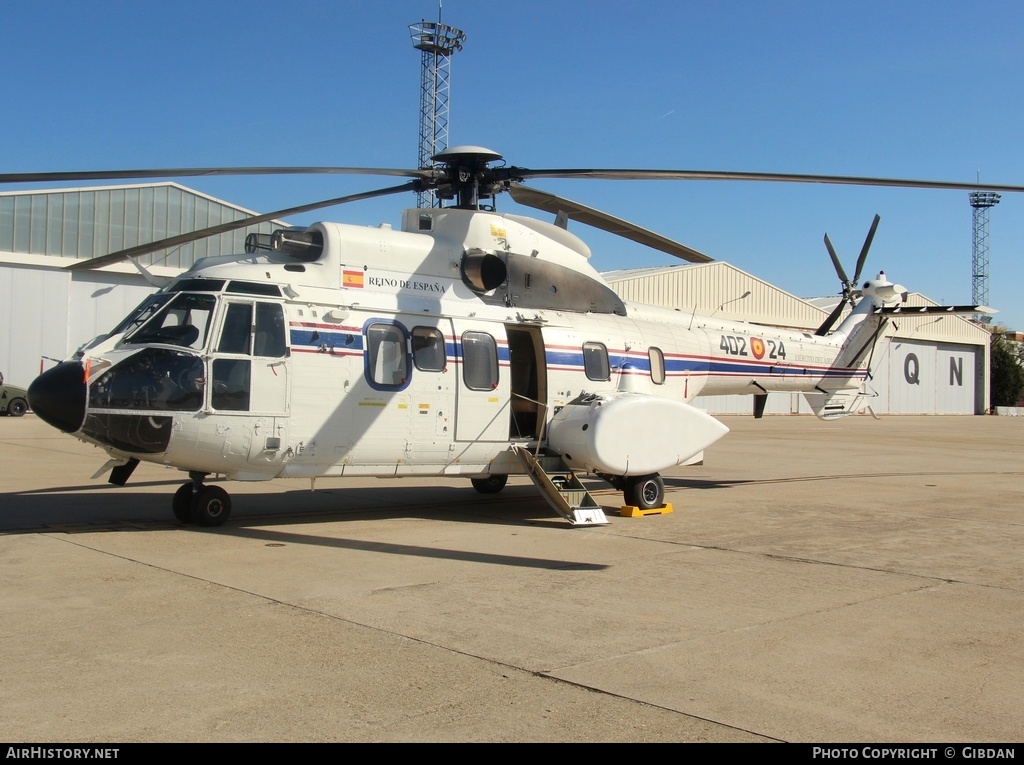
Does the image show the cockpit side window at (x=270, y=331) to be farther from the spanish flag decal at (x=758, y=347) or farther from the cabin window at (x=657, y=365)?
the spanish flag decal at (x=758, y=347)

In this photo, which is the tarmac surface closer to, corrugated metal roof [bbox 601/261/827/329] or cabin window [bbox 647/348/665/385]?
cabin window [bbox 647/348/665/385]

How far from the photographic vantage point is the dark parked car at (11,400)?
32.4 m

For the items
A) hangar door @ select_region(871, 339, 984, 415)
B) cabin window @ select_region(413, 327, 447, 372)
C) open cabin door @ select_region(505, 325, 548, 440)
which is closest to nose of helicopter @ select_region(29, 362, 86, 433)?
cabin window @ select_region(413, 327, 447, 372)

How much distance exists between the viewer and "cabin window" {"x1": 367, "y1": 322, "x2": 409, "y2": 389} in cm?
1062

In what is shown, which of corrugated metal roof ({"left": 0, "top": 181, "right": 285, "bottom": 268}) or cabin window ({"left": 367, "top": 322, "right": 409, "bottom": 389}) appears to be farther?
corrugated metal roof ({"left": 0, "top": 181, "right": 285, "bottom": 268})

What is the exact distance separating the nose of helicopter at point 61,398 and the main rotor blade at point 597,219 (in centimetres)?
554

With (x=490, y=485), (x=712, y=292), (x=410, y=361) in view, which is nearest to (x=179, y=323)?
(x=410, y=361)

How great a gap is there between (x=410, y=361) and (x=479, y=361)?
39.0 inches

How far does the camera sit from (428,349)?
11055mm

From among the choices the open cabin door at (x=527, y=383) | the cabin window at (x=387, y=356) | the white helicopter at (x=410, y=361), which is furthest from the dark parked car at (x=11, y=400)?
the cabin window at (x=387, y=356)

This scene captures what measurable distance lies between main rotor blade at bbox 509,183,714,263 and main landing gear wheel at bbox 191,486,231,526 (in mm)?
5064

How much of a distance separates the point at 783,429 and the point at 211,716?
3346 cm

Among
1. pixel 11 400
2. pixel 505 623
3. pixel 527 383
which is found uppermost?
pixel 527 383

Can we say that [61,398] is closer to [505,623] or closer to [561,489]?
[505,623]
